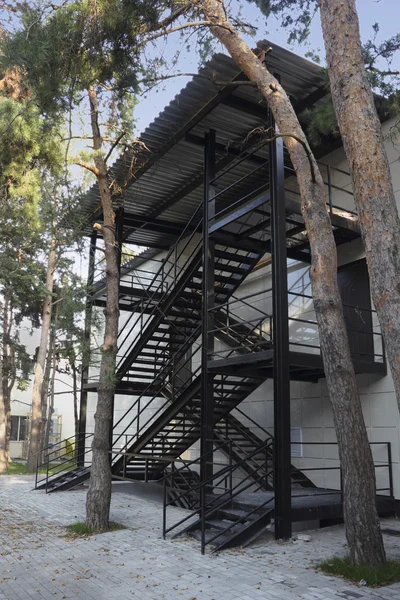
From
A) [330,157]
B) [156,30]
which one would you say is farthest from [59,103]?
[330,157]

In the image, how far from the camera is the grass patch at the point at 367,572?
18.7 ft

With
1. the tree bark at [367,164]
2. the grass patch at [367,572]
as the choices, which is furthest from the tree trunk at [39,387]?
the grass patch at [367,572]

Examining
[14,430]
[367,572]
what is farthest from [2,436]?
[367,572]

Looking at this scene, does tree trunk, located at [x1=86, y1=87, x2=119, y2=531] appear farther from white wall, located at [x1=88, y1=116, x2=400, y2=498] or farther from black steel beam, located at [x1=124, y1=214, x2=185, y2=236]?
black steel beam, located at [x1=124, y1=214, x2=185, y2=236]

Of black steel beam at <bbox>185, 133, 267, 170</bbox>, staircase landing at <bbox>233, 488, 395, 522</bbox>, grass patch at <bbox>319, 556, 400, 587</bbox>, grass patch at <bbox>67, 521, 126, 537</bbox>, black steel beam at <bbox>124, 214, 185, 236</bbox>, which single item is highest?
black steel beam at <bbox>185, 133, 267, 170</bbox>

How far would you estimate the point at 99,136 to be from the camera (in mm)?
9820

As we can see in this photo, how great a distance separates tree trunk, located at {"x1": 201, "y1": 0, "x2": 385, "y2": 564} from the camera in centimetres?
608

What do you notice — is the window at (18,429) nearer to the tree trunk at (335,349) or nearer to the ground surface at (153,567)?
the ground surface at (153,567)

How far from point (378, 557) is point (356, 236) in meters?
6.56

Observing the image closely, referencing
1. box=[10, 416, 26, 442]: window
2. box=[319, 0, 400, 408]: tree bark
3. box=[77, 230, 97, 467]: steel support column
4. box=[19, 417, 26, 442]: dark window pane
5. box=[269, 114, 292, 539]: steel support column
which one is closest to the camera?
box=[319, 0, 400, 408]: tree bark

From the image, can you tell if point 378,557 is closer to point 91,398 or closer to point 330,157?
point 330,157

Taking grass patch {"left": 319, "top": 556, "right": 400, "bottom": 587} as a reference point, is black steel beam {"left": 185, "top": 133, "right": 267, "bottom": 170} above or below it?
above

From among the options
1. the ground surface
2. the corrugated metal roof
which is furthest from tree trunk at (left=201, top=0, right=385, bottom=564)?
the corrugated metal roof

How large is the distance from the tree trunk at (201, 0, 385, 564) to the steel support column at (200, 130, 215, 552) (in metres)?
3.05
